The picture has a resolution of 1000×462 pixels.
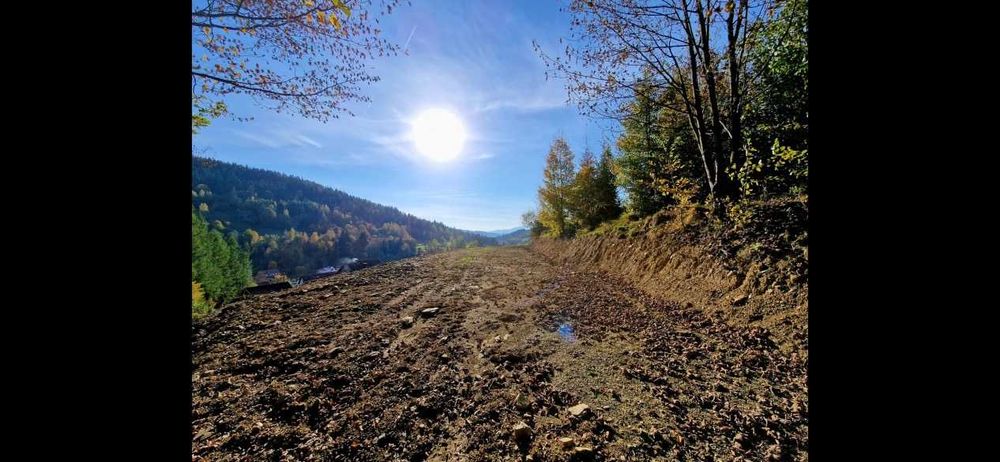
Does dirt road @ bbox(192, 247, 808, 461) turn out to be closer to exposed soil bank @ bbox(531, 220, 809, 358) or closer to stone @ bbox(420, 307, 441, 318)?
stone @ bbox(420, 307, 441, 318)

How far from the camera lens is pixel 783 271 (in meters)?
5.40

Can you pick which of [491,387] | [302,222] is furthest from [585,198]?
[302,222]

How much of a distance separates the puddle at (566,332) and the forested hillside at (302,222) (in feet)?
285

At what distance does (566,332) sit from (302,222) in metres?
157

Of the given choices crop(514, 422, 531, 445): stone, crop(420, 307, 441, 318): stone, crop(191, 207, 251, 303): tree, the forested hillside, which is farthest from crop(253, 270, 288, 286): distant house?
crop(514, 422, 531, 445): stone

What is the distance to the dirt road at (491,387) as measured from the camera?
8.64 ft

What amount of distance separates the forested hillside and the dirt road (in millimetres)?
87045

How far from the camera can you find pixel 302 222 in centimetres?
13462

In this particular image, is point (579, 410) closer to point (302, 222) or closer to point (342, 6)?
point (342, 6)

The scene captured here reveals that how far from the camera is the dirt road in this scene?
2.63m

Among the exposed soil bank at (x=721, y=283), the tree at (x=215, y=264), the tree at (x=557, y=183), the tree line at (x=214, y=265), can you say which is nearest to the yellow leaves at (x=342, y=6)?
the exposed soil bank at (x=721, y=283)
